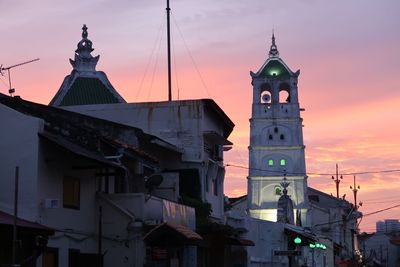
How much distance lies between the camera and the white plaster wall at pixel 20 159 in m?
22.2

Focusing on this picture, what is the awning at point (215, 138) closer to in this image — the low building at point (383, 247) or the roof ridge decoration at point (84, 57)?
the roof ridge decoration at point (84, 57)

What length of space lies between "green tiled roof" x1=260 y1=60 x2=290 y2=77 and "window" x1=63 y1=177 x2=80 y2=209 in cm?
8574

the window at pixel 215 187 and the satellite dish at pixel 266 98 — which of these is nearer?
the window at pixel 215 187

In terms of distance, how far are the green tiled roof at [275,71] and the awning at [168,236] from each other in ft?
273

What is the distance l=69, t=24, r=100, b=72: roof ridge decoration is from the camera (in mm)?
44250

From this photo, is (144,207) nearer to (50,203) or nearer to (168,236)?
(168,236)

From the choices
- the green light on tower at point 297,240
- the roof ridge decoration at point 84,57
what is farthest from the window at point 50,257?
the roof ridge decoration at point 84,57

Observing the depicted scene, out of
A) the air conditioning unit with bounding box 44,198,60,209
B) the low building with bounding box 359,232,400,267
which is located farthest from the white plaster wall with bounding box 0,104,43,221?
the low building with bounding box 359,232,400,267

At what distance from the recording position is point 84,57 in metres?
44.7

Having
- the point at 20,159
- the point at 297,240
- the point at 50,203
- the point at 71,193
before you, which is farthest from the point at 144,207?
the point at 297,240

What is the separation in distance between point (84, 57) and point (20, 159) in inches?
896

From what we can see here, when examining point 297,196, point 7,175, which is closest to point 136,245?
point 7,175

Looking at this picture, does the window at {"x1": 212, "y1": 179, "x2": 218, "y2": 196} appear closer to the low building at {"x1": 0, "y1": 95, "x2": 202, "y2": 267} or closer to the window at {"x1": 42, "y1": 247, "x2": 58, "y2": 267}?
the low building at {"x1": 0, "y1": 95, "x2": 202, "y2": 267}

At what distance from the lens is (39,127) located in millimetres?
22516
